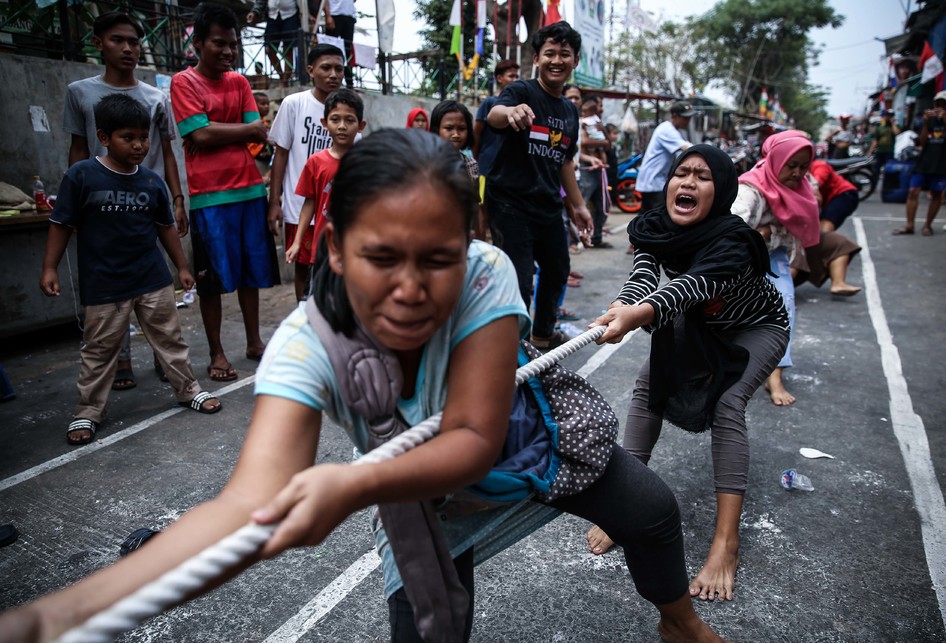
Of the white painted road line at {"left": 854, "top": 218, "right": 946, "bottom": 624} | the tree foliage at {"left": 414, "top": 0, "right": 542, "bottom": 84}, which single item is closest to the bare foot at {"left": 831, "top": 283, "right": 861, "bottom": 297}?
the white painted road line at {"left": 854, "top": 218, "right": 946, "bottom": 624}

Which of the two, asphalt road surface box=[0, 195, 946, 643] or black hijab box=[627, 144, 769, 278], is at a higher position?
black hijab box=[627, 144, 769, 278]

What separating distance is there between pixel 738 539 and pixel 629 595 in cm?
51

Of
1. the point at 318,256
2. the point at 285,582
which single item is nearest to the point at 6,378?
the point at 285,582

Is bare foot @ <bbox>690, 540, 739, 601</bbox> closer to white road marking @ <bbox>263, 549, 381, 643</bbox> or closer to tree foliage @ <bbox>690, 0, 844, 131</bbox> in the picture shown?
white road marking @ <bbox>263, 549, 381, 643</bbox>

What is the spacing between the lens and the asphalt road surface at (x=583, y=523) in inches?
81.9

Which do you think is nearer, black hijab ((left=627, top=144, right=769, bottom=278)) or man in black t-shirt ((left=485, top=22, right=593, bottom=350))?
black hijab ((left=627, top=144, right=769, bottom=278))

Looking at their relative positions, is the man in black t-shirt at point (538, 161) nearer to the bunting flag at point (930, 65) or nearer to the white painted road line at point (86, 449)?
the white painted road line at point (86, 449)

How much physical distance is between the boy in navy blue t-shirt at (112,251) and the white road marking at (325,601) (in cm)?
177

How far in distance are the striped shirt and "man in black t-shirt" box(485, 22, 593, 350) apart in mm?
1730

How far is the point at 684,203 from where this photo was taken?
249 centimetres

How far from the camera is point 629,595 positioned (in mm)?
2217

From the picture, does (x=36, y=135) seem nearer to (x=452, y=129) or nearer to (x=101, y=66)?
(x=101, y=66)

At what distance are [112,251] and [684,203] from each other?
2.95 meters

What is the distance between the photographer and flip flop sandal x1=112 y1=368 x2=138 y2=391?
4082mm
